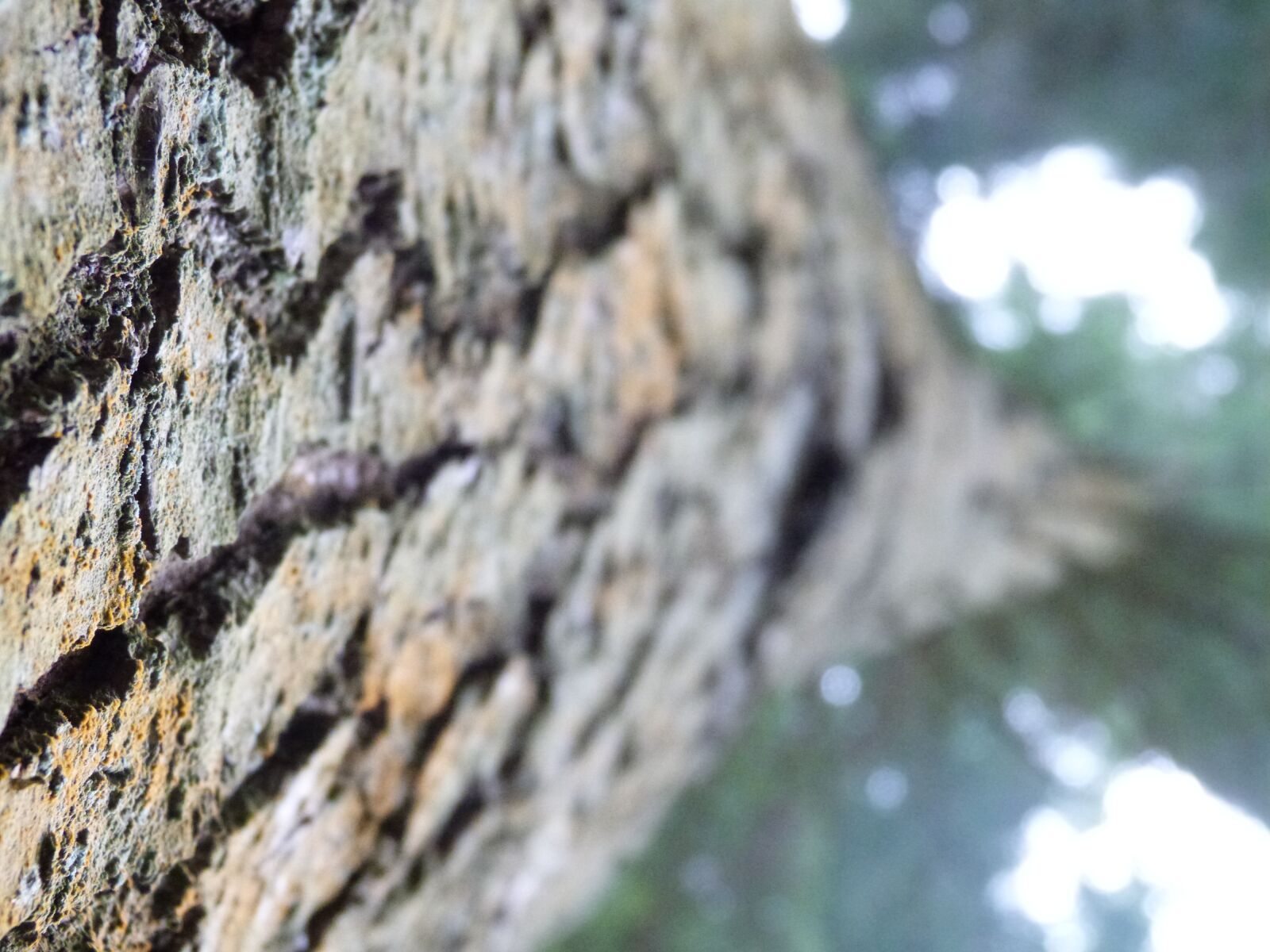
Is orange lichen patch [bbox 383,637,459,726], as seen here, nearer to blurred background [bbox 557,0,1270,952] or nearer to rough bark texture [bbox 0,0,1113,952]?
rough bark texture [bbox 0,0,1113,952]

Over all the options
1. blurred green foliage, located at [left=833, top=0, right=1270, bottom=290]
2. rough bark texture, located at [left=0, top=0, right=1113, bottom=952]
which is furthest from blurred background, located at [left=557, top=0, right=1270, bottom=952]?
rough bark texture, located at [left=0, top=0, right=1113, bottom=952]

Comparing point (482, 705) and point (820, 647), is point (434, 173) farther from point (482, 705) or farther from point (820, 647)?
point (820, 647)

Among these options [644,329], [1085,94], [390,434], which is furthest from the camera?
[1085,94]

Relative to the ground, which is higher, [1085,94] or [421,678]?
[1085,94]

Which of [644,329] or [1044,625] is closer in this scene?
[644,329]

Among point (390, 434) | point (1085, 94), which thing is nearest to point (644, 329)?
point (390, 434)

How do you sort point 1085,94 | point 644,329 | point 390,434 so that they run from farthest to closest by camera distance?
point 1085,94, point 644,329, point 390,434

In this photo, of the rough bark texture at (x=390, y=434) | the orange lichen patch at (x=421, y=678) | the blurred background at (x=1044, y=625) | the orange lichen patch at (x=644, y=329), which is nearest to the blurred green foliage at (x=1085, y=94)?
the blurred background at (x=1044, y=625)

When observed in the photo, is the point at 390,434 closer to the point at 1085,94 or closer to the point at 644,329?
the point at 644,329

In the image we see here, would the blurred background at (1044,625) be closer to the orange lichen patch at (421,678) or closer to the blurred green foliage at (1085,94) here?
the blurred green foliage at (1085,94)
